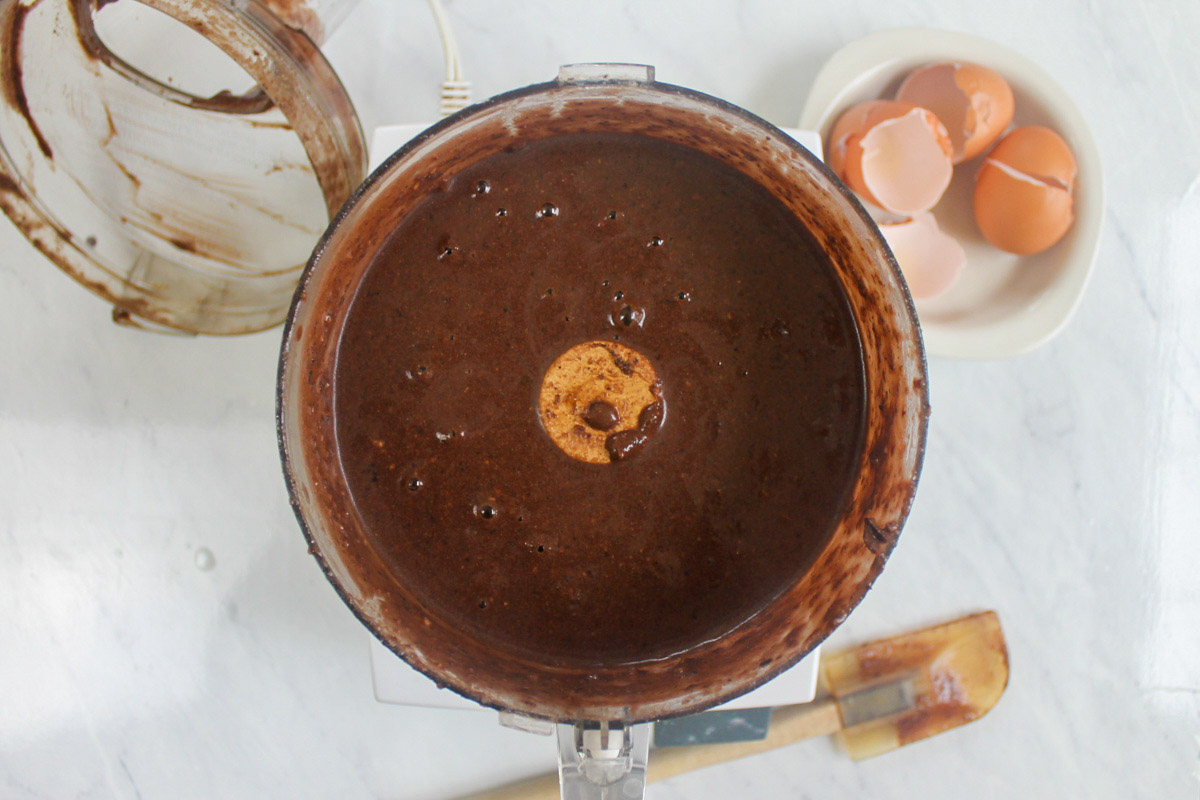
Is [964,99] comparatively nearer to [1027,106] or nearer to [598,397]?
[1027,106]

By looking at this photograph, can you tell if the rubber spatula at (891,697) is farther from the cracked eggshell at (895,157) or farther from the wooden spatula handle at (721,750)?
the cracked eggshell at (895,157)

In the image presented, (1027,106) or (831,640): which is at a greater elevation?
(1027,106)

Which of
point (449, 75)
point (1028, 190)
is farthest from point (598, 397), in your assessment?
point (1028, 190)

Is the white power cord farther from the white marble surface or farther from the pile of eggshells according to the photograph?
the pile of eggshells

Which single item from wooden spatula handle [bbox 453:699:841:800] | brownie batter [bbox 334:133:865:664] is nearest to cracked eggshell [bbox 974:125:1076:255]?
brownie batter [bbox 334:133:865:664]

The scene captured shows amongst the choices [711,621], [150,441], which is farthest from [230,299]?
[711,621]

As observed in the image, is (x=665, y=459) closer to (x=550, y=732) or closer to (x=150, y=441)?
(x=550, y=732)
